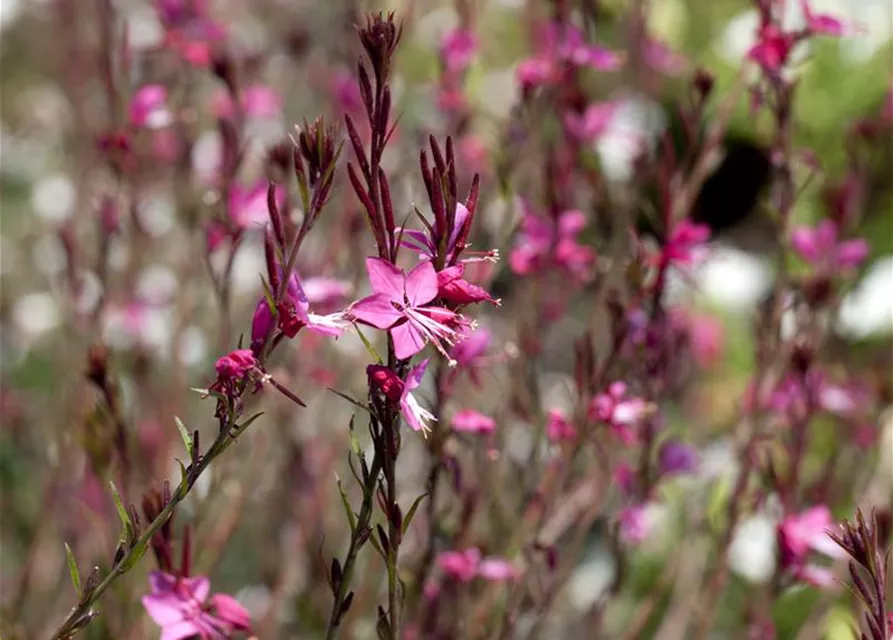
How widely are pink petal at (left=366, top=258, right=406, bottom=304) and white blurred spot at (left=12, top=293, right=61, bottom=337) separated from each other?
209cm

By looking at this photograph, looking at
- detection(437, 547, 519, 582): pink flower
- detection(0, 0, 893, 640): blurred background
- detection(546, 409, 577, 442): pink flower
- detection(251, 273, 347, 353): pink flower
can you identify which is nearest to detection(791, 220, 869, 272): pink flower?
detection(0, 0, 893, 640): blurred background

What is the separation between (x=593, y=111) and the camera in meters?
1.59

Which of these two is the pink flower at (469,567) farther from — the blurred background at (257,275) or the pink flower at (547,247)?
the pink flower at (547,247)

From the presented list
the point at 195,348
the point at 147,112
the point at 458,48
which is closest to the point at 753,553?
the point at 458,48

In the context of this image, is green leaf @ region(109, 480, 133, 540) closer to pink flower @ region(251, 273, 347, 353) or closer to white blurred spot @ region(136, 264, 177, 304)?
pink flower @ region(251, 273, 347, 353)

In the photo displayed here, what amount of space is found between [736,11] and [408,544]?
2309mm

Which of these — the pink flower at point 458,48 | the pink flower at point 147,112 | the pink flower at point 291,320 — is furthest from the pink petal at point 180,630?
the pink flower at point 458,48

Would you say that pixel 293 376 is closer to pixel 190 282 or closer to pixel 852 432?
pixel 190 282

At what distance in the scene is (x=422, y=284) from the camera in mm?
698

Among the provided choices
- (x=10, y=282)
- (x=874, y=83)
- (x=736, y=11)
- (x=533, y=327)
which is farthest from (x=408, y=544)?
(x=736, y=11)

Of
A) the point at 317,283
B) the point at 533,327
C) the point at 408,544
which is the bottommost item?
the point at 408,544

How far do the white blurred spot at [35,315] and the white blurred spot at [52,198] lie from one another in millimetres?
208

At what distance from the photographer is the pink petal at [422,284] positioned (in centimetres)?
70

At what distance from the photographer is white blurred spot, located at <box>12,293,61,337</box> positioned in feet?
8.74
